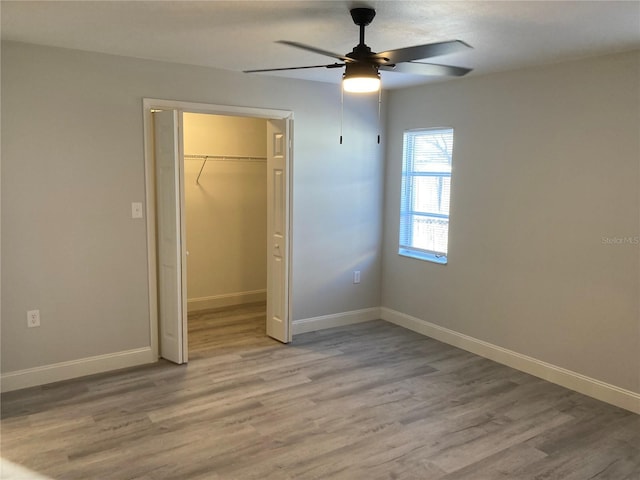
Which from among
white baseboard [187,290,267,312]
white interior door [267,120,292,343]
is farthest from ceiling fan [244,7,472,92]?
white baseboard [187,290,267,312]

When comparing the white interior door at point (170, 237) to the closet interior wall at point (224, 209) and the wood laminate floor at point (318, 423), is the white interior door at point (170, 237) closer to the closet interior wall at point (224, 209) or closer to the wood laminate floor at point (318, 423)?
the wood laminate floor at point (318, 423)

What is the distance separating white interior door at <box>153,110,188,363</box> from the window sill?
231 centimetres

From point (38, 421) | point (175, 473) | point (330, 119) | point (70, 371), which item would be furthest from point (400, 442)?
point (330, 119)

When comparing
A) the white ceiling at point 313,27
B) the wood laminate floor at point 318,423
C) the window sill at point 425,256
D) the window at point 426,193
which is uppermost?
the white ceiling at point 313,27

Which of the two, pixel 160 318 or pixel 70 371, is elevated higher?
pixel 160 318

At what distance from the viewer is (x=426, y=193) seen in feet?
Result: 16.8

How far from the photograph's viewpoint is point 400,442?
3.08 metres

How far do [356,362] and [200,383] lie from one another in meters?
1.30

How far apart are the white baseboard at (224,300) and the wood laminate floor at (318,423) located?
1.40m

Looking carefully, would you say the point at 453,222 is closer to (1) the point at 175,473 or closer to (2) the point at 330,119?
(2) the point at 330,119

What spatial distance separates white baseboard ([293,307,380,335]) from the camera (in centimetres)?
510

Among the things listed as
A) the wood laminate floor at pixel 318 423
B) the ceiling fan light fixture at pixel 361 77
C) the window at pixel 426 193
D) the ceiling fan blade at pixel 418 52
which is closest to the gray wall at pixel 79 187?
the wood laminate floor at pixel 318 423

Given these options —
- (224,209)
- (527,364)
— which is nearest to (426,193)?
(527,364)

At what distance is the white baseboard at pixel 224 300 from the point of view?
5.88 metres
